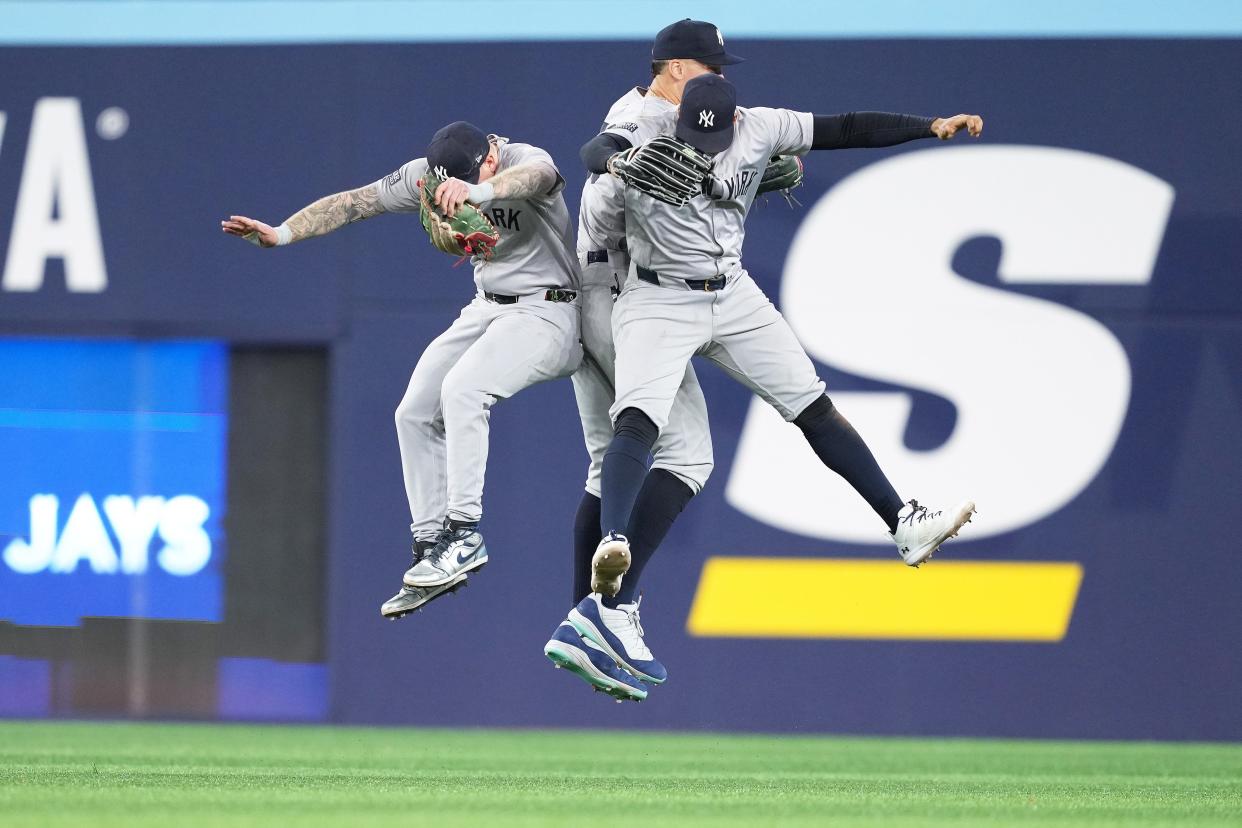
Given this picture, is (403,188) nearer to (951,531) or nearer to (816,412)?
(816,412)

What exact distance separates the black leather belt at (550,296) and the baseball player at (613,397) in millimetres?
79

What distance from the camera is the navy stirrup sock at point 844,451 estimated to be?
5.42m

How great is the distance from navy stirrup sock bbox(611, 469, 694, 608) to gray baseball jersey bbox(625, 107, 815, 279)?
0.67 meters

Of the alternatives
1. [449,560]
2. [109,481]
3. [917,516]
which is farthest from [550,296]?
[109,481]

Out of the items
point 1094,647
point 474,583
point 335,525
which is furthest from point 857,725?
point 335,525

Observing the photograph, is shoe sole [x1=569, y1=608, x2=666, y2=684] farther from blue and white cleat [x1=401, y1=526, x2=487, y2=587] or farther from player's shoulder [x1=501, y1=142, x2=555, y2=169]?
player's shoulder [x1=501, y1=142, x2=555, y2=169]

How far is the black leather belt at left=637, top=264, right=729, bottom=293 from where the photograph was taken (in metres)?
5.32

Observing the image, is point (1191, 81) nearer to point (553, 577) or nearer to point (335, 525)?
point (553, 577)

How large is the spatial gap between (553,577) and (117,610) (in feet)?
7.51

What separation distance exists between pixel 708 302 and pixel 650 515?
0.69 m

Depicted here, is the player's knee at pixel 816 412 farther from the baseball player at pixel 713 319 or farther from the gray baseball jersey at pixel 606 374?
the gray baseball jersey at pixel 606 374

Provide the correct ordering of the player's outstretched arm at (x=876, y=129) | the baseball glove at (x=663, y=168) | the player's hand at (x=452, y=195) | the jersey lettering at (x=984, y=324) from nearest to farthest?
the baseball glove at (x=663, y=168), the player's hand at (x=452, y=195), the player's outstretched arm at (x=876, y=129), the jersey lettering at (x=984, y=324)

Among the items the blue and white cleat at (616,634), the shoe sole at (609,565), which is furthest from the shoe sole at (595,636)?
the shoe sole at (609,565)

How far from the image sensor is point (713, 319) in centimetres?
534
